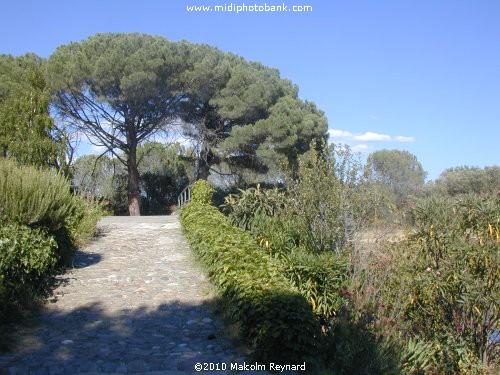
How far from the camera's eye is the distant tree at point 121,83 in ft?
60.0

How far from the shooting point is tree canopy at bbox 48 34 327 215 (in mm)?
18547

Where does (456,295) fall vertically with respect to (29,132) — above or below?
below

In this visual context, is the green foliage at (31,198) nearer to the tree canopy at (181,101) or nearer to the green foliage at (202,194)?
the green foliage at (202,194)

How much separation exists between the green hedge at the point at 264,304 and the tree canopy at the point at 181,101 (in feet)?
39.4

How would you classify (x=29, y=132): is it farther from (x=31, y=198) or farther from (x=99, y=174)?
(x=99, y=174)

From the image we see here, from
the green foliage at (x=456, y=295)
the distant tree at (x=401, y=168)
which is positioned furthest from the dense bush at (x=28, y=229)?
the distant tree at (x=401, y=168)

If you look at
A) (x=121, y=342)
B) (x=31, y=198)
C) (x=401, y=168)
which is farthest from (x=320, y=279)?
(x=401, y=168)

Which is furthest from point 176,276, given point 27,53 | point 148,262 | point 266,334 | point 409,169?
point 409,169

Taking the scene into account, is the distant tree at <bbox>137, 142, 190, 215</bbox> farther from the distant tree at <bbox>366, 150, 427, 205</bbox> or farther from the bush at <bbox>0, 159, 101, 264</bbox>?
the bush at <bbox>0, 159, 101, 264</bbox>

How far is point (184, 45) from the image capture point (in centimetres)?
2020

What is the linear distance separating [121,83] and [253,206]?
927 cm

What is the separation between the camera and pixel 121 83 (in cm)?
1816

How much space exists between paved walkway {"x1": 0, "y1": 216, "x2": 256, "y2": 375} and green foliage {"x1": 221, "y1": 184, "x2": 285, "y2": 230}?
2.38m

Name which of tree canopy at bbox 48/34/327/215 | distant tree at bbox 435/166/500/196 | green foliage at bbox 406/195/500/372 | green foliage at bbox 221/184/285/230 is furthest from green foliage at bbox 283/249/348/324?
distant tree at bbox 435/166/500/196
